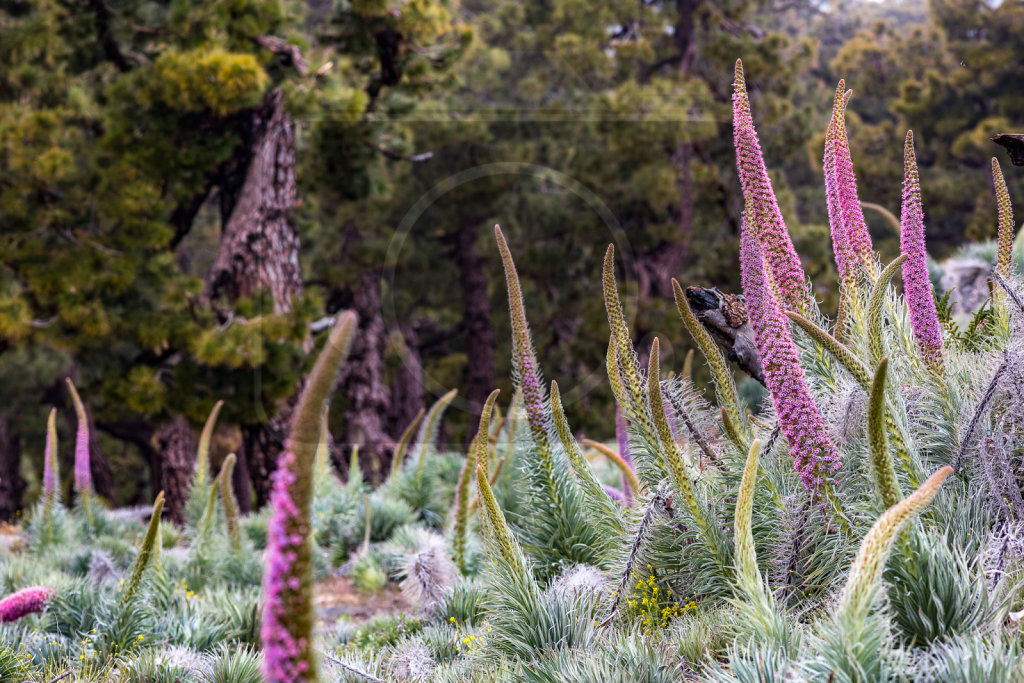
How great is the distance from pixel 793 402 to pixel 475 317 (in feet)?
44.1

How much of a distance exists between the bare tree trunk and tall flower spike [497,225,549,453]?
6.27m

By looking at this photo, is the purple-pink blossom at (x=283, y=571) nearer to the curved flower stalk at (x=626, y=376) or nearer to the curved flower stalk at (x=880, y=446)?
the curved flower stalk at (x=880, y=446)

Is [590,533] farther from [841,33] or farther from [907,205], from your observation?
[841,33]

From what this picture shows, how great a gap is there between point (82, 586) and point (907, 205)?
3.57 meters

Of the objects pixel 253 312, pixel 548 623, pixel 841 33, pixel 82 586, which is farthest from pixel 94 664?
pixel 841 33

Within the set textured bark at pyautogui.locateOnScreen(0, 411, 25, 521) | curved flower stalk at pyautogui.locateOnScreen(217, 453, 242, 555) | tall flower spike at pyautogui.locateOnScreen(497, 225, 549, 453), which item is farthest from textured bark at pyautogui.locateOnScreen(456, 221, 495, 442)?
tall flower spike at pyautogui.locateOnScreen(497, 225, 549, 453)

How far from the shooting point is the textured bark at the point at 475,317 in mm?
15156

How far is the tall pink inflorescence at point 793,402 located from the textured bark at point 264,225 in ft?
23.6

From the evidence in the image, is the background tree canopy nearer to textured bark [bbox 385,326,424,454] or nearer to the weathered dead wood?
textured bark [bbox 385,326,424,454]

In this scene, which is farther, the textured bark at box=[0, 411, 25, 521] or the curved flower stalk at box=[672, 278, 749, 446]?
the textured bark at box=[0, 411, 25, 521]

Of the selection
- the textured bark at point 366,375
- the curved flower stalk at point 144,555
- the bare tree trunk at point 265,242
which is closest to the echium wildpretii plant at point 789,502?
the curved flower stalk at point 144,555

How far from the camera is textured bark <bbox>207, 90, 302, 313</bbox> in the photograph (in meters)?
8.88

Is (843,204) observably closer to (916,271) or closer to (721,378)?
(916,271)

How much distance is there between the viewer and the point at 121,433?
15.5 m
